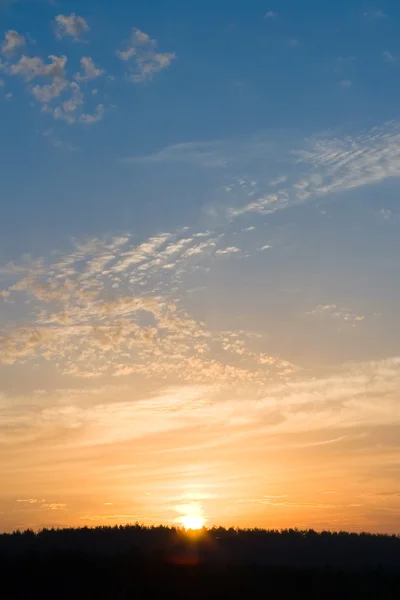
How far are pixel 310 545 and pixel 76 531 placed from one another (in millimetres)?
12649

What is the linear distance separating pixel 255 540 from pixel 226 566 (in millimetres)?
10629

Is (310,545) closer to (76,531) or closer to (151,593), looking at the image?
(76,531)

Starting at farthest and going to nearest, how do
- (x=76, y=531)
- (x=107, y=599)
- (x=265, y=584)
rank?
(x=76, y=531) < (x=265, y=584) < (x=107, y=599)

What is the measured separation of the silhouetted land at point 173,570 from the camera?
31.4m

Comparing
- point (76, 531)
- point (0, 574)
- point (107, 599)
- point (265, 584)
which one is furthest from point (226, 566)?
point (76, 531)

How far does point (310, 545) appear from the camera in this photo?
44.8 metres

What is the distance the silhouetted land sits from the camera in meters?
31.4

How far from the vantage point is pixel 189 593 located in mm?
31297

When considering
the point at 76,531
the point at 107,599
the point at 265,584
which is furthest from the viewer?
the point at 76,531

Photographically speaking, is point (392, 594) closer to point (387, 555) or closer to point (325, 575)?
point (325, 575)

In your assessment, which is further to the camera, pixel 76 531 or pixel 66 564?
pixel 76 531

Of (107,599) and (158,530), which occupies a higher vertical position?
(158,530)

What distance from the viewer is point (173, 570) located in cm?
3309

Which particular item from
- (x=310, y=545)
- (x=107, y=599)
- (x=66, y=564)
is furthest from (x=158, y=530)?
(x=107, y=599)
